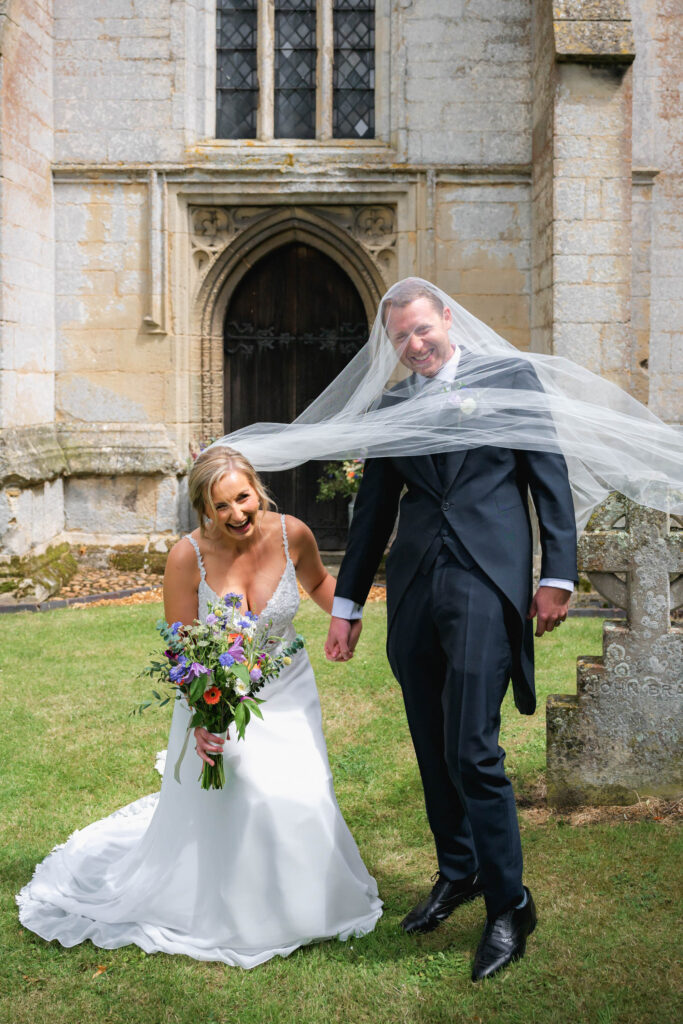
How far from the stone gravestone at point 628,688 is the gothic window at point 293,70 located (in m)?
7.13

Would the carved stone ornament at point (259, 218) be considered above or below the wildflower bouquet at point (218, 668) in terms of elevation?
above

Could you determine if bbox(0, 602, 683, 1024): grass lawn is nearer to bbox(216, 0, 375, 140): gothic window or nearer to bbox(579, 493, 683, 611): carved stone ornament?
bbox(579, 493, 683, 611): carved stone ornament

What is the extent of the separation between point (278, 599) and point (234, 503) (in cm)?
41

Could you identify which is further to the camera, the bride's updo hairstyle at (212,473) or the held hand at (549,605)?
the bride's updo hairstyle at (212,473)

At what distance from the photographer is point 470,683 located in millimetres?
3188

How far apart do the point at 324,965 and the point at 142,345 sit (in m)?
7.73

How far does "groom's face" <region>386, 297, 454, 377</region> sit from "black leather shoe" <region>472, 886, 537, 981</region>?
1.77 m

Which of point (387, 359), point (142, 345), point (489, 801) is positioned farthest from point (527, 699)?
point (142, 345)

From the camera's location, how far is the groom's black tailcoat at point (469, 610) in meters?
3.18

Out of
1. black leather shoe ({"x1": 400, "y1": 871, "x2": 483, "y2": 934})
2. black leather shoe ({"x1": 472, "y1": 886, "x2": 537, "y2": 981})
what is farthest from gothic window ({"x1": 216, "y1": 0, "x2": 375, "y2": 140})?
black leather shoe ({"x1": 472, "y1": 886, "x2": 537, "y2": 981})

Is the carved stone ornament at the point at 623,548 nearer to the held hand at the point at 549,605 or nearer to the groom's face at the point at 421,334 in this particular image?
the held hand at the point at 549,605

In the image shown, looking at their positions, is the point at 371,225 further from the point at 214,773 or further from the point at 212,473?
the point at 214,773

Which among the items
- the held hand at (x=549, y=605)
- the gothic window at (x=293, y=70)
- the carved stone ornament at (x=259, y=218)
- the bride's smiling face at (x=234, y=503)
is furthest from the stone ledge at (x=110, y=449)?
the held hand at (x=549, y=605)

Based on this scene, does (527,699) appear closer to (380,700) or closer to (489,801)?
(489,801)
